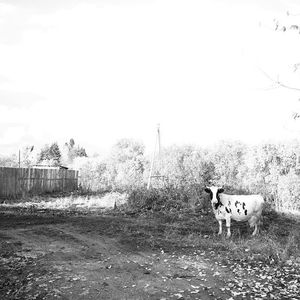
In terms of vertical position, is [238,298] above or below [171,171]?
below

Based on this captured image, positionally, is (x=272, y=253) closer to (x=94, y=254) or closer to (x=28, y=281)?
(x=94, y=254)

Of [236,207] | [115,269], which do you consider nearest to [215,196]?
[236,207]

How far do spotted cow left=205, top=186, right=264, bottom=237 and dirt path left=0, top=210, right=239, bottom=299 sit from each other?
2808 mm

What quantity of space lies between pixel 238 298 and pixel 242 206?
6.21m

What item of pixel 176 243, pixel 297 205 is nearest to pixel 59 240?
pixel 176 243

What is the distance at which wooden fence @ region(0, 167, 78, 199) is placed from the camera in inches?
949

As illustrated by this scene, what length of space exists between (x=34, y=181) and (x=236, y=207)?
18130mm

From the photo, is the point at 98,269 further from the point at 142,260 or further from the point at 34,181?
the point at 34,181

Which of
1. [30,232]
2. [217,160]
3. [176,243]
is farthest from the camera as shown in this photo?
[217,160]

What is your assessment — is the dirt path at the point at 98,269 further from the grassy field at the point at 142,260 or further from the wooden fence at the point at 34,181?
the wooden fence at the point at 34,181

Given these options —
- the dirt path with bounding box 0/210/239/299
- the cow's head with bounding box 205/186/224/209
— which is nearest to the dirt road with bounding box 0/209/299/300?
the dirt path with bounding box 0/210/239/299

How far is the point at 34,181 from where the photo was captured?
2698 centimetres

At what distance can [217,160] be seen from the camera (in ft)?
115

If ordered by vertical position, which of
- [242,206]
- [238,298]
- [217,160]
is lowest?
[238,298]
